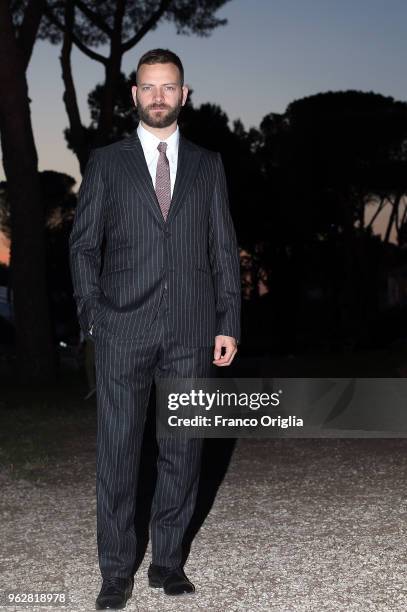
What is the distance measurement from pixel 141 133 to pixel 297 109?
3399cm

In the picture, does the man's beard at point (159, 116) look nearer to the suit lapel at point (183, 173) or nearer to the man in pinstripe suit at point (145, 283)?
the man in pinstripe suit at point (145, 283)

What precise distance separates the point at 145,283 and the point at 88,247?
237mm

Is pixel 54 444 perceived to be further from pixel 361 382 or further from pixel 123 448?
pixel 123 448

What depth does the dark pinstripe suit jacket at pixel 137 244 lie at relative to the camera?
359 centimetres

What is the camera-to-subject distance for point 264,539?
4699 millimetres

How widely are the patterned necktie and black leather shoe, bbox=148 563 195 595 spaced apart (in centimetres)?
130

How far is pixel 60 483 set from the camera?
6.31 m

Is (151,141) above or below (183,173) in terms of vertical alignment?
above

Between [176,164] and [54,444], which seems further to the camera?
[54,444]

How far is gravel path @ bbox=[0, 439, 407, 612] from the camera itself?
12.5ft

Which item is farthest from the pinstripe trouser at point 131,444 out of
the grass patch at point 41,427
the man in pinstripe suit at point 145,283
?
the grass patch at point 41,427

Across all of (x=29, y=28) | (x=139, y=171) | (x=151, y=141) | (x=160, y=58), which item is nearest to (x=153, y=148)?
(x=151, y=141)

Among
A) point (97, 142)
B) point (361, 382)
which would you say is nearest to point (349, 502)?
→ point (361, 382)

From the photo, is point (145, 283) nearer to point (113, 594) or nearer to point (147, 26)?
point (113, 594)
